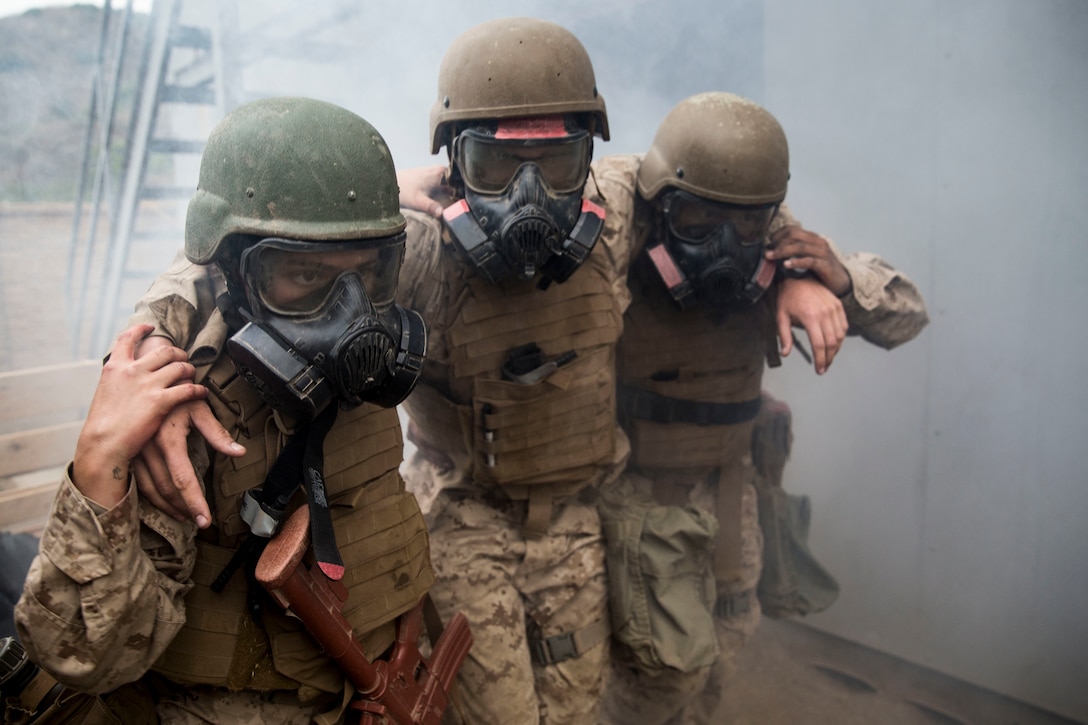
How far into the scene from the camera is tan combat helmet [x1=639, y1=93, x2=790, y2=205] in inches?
104

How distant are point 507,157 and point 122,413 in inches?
46.4

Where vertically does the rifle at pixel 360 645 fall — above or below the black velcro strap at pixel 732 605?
above

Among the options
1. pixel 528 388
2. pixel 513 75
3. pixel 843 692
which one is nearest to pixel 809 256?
pixel 528 388

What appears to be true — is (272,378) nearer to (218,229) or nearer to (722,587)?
(218,229)

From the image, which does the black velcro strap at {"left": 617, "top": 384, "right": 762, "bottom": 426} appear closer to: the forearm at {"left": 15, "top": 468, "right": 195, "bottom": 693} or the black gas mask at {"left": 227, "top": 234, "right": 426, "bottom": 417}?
the black gas mask at {"left": 227, "top": 234, "right": 426, "bottom": 417}

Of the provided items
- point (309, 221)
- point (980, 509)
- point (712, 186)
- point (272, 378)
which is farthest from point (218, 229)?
point (980, 509)

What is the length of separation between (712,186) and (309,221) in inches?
55.7

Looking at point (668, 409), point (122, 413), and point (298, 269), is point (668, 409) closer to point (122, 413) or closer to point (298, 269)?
point (298, 269)

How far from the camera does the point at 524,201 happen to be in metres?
2.20

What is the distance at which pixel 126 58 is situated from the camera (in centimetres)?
404

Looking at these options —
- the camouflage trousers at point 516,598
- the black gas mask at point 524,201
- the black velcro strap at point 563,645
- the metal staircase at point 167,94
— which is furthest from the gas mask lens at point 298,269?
the metal staircase at point 167,94

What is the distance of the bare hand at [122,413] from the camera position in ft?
4.78

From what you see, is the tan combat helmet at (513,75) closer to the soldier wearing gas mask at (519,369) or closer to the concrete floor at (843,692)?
the soldier wearing gas mask at (519,369)

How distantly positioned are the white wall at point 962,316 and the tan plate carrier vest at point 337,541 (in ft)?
9.23
